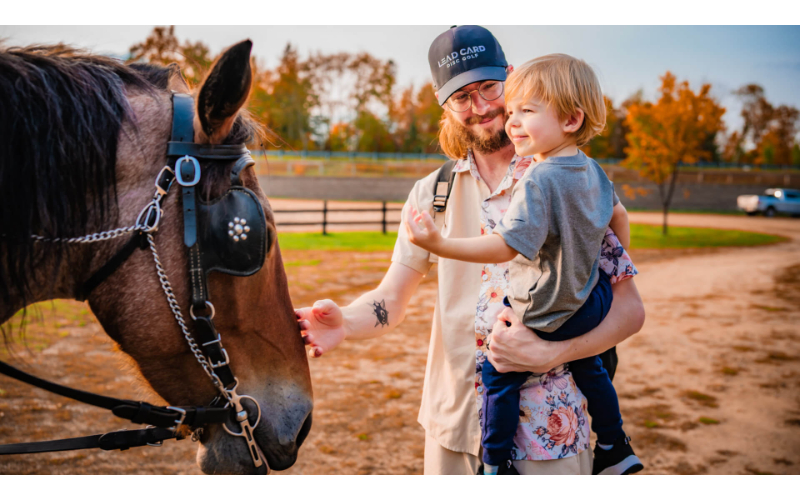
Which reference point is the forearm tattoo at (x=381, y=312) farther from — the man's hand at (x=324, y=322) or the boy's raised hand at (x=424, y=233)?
the boy's raised hand at (x=424, y=233)

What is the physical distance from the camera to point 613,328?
191 centimetres

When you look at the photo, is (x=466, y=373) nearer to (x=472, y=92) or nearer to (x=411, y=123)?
(x=472, y=92)

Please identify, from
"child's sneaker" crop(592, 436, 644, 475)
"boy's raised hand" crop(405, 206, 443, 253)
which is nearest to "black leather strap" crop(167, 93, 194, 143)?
"boy's raised hand" crop(405, 206, 443, 253)

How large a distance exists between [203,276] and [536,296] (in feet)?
3.54

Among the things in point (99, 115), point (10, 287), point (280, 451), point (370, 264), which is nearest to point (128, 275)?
point (10, 287)

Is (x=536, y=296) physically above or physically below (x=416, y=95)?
below

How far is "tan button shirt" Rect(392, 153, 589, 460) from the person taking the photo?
74.0 inches

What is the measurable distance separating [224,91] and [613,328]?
153 cm

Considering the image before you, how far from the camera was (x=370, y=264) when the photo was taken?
1286 centimetres

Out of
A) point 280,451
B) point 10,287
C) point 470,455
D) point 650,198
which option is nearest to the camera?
point 10,287

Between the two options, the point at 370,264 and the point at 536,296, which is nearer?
the point at 536,296

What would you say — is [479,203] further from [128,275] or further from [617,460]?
[128,275]

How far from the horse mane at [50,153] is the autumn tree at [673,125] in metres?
22.4

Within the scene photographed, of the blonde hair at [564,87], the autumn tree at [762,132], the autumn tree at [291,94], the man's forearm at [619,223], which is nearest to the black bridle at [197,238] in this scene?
the blonde hair at [564,87]
